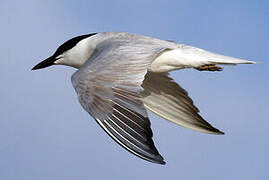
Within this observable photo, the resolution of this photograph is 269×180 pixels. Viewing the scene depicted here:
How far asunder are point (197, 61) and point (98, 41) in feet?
4.42

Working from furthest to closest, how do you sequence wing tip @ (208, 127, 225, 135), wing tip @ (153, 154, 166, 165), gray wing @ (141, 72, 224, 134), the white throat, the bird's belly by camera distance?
the white throat, gray wing @ (141, 72, 224, 134), the bird's belly, wing tip @ (208, 127, 225, 135), wing tip @ (153, 154, 166, 165)

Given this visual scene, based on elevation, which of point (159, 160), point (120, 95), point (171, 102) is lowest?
point (171, 102)

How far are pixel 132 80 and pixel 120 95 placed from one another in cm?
31

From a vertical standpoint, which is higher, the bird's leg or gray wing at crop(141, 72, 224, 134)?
the bird's leg

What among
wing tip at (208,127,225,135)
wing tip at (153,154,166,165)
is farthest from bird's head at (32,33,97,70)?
wing tip at (153,154,166,165)

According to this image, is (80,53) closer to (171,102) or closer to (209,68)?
(171,102)

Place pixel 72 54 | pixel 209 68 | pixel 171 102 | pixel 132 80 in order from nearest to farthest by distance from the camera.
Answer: pixel 132 80 → pixel 209 68 → pixel 171 102 → pixel 72 54

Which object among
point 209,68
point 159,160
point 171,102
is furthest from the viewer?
point 171,102

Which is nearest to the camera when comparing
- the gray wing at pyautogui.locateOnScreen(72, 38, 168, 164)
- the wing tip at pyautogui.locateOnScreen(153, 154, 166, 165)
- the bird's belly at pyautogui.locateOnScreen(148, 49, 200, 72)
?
the wing tip at pyautogui.locateOnScreen(153, 154, 166, 165)

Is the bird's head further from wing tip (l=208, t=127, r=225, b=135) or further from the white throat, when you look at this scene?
wing tip (l=208, t=127, r=225, b=135)

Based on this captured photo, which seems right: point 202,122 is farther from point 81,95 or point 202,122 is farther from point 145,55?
point 81,95

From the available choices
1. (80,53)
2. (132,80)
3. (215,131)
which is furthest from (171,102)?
(132,80)

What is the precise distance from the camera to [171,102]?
836 cm

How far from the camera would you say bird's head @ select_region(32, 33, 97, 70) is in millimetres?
8469
